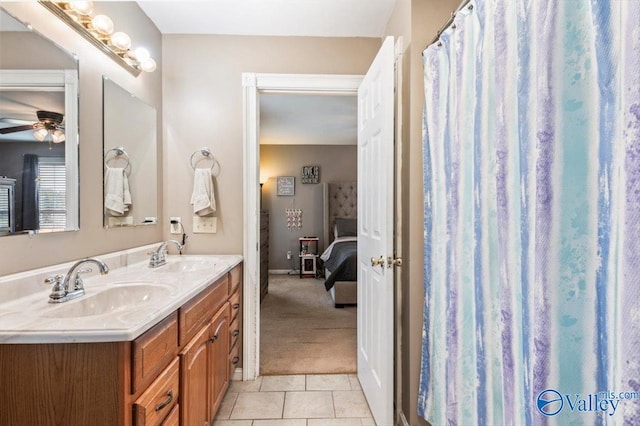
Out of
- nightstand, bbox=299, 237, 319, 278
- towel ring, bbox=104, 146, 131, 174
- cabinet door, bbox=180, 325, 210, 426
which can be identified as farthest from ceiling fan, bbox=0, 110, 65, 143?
nightstand, bbox=299, 237, 319, 278

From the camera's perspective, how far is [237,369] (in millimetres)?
2355

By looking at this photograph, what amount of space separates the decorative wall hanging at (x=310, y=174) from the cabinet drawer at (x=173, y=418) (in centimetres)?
541

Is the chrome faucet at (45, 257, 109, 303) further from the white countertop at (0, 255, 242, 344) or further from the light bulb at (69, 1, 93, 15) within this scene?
the light bulb at (69, 1, 93, 15)

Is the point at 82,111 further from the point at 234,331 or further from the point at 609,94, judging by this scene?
the point at 609,94

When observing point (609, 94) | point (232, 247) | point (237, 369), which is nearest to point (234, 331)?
point (237, 369)

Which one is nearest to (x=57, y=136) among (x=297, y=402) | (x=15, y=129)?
(x=15, y=129)

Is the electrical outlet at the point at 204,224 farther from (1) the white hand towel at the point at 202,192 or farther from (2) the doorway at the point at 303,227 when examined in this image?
(2) the doorway at the point at 303,227

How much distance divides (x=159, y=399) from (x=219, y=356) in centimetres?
74

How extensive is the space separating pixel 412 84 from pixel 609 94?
3.79 feet

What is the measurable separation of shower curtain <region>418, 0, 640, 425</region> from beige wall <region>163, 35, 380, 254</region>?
135 cm

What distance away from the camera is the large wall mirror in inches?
45.9

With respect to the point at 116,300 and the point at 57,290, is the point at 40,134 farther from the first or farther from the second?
the point at 116,300

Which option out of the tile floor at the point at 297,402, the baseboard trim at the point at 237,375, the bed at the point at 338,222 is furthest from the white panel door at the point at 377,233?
the bed at the point at 338,222

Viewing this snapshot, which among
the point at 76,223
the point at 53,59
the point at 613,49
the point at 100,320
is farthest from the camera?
the point at 76,223
